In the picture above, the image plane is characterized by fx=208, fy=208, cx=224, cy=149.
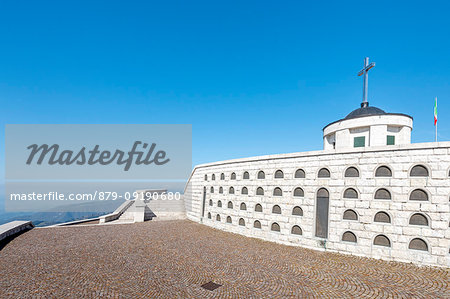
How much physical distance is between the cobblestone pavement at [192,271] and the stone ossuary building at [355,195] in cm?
105

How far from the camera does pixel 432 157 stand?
10883mm

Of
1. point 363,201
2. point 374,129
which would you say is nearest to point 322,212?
point 363,201

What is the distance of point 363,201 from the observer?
12250mm

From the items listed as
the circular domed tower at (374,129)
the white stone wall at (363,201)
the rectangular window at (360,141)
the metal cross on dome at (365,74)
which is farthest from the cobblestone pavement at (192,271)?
the metal cross on dome at (365,74)

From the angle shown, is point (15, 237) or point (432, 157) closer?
point (432, 157)

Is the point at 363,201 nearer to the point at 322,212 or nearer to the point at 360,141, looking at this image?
the point at 322,212

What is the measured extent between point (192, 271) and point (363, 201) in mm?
10366

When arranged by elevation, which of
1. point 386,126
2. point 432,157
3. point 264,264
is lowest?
point 264,264

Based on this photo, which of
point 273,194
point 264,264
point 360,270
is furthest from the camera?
point 273,194

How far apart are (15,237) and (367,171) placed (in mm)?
24035

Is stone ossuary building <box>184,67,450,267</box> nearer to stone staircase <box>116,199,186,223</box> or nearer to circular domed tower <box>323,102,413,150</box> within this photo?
circular domed tower <box>323,102,413,150</box>

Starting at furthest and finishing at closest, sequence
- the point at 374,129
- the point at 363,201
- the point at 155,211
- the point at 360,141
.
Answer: the point at 155,211 < the point at 360,141 < the point at 374,129 < the point at 363,201

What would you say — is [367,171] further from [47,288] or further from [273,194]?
[47,288]

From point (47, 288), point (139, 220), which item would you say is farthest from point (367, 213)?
point (139, 220)
